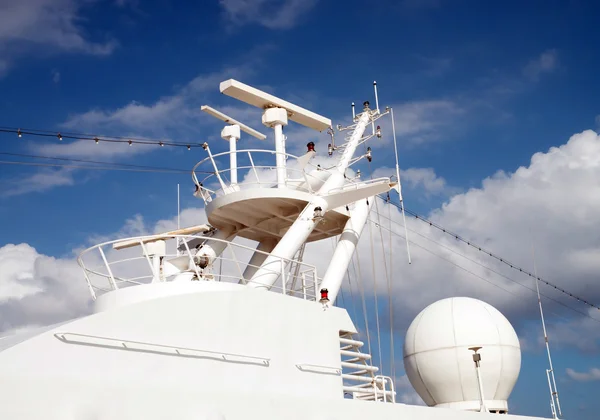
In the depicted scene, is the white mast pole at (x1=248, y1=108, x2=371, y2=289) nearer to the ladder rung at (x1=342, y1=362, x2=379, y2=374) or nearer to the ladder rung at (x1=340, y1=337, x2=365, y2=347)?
the ladder rung at (x1=340, y1=337, x2=365, y2=347)

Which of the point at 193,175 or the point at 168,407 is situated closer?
the point at 168,407

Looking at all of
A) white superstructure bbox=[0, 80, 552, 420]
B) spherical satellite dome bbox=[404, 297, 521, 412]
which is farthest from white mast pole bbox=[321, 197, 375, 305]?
spherical satellite dome bbox=[404, 297, 521, 412]

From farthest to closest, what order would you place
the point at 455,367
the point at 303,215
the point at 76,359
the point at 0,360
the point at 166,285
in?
1. the point at 455,367
2. the point at 303,215
3. the point at 166,285
4. the point at 76,359
5. the point at 0,360

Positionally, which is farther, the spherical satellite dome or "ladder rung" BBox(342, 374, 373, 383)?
the spherical satellite dome

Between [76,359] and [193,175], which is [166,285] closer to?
[76,359]

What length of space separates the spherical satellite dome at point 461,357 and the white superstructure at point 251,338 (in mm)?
41

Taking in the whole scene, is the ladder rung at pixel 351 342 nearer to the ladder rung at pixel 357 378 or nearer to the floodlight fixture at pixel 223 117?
the ladder rung at pixel 357 378

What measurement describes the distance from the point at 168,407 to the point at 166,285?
2416 mm

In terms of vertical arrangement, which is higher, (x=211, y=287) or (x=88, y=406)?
(x=211, y=287)

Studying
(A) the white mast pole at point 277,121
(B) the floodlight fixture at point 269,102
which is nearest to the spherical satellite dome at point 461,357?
(B) the floodlight fixture at point 269,102

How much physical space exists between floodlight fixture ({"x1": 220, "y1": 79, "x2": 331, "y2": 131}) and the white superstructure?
4cm

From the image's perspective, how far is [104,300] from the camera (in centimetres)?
1255

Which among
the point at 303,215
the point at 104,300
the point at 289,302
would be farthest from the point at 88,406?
the point at 303,215

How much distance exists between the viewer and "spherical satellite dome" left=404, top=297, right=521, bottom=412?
66.1ft
